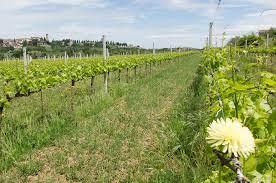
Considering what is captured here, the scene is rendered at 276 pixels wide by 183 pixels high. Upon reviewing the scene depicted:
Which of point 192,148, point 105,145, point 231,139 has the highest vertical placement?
point 231,139

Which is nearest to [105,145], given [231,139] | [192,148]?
[192,148]

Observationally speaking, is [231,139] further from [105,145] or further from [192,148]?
[105,145]

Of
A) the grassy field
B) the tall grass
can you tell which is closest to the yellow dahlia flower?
the tall grass

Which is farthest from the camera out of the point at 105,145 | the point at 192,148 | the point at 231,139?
the point at 105,145

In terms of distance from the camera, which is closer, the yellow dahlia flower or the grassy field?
the yellow dahlia flower

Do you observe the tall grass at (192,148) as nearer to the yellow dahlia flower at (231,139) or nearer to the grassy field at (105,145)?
the grassy field at (105,145)

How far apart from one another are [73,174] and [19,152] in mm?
1400

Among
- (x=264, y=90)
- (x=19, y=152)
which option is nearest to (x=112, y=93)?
(x=19, y=152)

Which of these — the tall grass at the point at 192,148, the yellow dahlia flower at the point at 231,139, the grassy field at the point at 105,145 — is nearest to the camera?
the yellow dahlia flower at the point at 231,139

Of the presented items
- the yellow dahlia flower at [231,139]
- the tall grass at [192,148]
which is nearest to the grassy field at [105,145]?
the tall grass at [192,148]

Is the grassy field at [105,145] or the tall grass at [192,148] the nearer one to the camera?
the tall grass at [192,148]

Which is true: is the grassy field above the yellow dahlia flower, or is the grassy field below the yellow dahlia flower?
below

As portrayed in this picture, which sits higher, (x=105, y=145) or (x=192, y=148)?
(x=192, y=148)

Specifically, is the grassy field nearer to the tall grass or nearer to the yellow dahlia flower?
the tall grass
